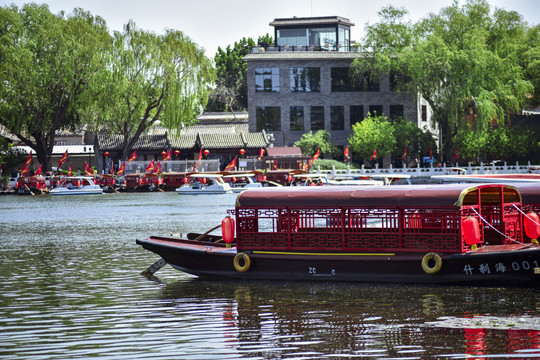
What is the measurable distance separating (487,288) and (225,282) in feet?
18.3

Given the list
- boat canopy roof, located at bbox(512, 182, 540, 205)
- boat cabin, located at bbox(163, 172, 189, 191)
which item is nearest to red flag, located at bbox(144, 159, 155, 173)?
boat cabin, located at bbox(163, 172, 189, 191)

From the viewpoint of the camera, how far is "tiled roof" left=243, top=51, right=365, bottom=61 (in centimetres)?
7700

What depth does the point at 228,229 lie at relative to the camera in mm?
18844

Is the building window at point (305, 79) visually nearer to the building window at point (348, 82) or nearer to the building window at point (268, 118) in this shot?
the building window at point (348, 82)

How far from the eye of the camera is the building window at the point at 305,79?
257ft

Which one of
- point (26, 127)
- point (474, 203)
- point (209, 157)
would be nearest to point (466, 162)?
point (209, 157)

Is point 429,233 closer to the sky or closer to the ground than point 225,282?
closer to the sky

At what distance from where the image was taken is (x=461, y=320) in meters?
13.6

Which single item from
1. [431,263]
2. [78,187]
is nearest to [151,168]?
[78,187]

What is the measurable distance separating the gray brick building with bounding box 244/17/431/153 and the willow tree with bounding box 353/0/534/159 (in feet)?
14.0

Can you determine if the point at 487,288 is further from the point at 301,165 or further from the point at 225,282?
the point at 301,165

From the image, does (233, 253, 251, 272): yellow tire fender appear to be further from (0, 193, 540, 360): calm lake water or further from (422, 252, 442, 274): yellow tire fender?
(422, 252, 442, 274): yellow tire fender

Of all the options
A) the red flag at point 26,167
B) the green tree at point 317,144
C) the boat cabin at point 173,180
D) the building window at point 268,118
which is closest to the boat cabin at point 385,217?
the red flag at point 26,167

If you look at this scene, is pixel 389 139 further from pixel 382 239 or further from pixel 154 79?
pixel 382 239
